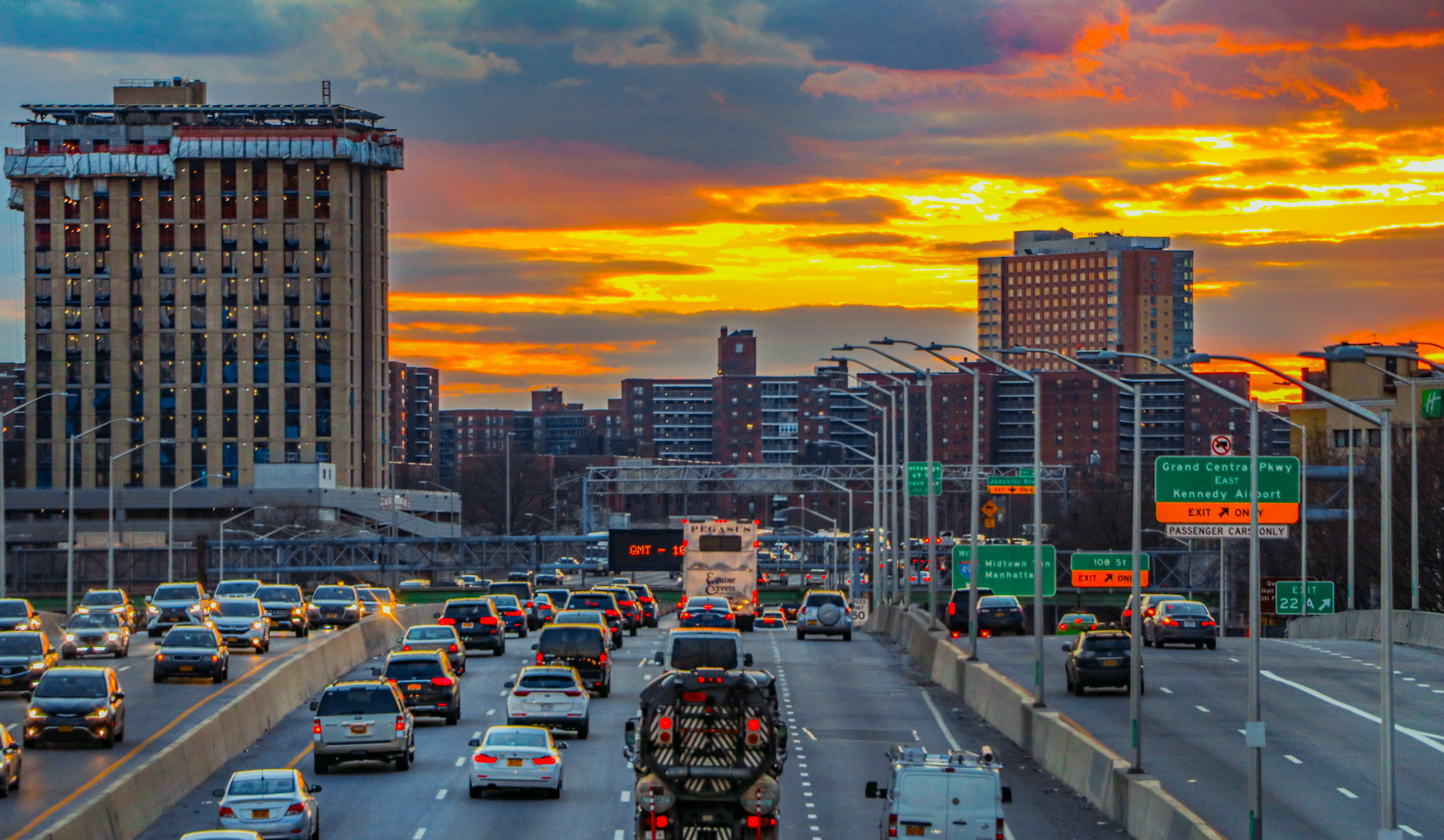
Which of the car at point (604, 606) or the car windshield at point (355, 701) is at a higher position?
the car windshield at point (355, 701)

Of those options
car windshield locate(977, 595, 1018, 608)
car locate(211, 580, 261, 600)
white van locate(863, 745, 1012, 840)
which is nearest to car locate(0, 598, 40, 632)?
car locate(211, 580, 261, 600)

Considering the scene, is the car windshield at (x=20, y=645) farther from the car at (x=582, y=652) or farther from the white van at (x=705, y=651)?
the white van at (x=705, y=651)

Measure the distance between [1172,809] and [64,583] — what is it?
136m

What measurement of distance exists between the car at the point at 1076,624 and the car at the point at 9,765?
3797 cm

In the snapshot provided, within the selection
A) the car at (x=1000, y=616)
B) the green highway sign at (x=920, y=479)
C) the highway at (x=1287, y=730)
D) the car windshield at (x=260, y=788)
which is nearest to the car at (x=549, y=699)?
the highway at (x=1287, y=730)

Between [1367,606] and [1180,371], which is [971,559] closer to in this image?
[1180,371]

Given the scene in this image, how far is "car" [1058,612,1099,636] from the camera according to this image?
213 ft

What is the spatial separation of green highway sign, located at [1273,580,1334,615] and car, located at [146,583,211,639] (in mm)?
42551

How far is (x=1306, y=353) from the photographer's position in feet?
75.6

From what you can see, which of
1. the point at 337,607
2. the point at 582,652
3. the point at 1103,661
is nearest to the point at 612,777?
the point at 582,652

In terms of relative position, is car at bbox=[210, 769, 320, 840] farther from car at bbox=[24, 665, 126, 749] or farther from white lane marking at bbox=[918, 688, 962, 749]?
white lane marking at bbox=[918, 688, 962, 749]

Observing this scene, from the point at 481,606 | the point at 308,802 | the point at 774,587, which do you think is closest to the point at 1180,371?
the point at 308,802

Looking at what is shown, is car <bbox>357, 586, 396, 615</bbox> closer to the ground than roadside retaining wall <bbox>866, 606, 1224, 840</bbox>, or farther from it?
closer to the ground

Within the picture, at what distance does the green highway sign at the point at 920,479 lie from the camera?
215 ft
